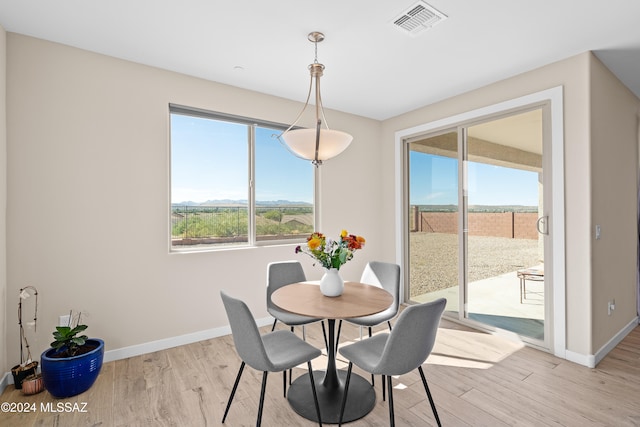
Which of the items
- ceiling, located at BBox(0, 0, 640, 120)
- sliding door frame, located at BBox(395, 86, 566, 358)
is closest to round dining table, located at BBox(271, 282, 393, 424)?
sliding door frame, located at BBox(395, 86, 566, 358)

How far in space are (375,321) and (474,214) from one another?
72.0 inches

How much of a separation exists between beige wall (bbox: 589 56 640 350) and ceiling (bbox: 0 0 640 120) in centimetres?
26

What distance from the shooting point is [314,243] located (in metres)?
2.20

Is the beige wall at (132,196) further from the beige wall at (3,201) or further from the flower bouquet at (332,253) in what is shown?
the flower bouquet at (332,253)

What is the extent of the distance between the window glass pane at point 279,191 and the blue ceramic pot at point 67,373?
6.14ft

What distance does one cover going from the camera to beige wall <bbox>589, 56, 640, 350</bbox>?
2.73 metres

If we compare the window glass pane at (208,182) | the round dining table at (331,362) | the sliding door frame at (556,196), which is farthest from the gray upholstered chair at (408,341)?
the window glass pane at (208,182)

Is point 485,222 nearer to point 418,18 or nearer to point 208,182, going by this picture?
point 418,18

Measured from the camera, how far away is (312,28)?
7.64 ft

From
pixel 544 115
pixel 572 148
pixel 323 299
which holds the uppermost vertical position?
pixel 544 115

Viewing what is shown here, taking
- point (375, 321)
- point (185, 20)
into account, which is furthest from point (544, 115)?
point (185, 20)

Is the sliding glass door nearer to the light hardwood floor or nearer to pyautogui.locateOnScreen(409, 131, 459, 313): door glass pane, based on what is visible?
pyautogui.locateOnScreen(409, 131, 459, 313): door glass pane

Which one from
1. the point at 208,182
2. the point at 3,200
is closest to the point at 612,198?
the point at 208,182

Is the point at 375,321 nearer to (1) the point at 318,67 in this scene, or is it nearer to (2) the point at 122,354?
(1) the point at 318,67
